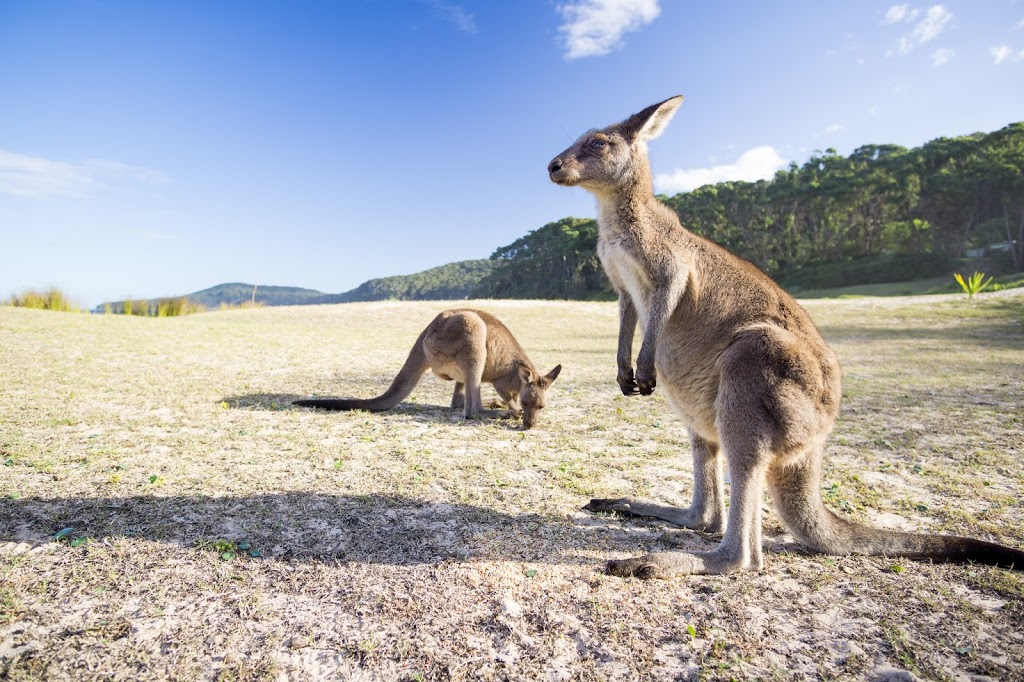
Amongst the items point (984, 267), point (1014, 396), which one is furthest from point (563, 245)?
point (1014, 396)

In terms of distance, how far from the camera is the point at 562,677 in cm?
196

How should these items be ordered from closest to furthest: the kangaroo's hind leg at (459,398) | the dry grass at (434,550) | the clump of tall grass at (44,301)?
the dry grass at (434,550) < the kangaroo's hind leg at (459,398) < the clump of tall grass at (44,301)

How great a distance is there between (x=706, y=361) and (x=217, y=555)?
2.70m

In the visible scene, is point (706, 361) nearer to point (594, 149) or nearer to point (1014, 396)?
point (594, 149)

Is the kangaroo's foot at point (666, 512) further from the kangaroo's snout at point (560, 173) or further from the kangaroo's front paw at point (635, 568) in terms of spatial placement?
the kangaroo's snout at point (560, 173)

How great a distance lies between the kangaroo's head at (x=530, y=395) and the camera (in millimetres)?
5684

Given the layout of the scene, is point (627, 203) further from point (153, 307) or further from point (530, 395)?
point (153, 307)

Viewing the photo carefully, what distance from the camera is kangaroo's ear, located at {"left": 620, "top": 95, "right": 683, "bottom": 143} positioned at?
10.7ft

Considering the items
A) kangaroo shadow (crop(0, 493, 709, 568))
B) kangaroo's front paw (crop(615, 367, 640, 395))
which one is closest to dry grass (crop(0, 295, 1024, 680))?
kangaroo shadow (crop(0, 493, 709, 568))

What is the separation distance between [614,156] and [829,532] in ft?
7.82

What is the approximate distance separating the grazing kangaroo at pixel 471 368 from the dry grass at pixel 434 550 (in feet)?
0.83

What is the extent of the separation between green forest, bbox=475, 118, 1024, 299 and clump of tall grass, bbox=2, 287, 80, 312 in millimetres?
31784

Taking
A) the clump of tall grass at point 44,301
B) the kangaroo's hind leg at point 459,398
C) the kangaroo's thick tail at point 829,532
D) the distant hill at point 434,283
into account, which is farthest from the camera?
the distant hill at point 434,283

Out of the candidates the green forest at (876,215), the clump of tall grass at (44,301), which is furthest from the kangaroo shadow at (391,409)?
the green forest at (876,215)
